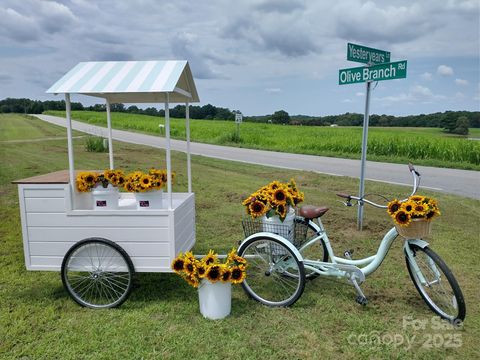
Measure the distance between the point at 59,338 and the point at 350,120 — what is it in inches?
1391

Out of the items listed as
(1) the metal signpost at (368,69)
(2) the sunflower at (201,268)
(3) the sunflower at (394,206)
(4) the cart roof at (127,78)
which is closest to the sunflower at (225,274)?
(2) the sunflower at (201,268)

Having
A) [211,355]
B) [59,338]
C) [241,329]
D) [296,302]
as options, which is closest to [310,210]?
[296,302]

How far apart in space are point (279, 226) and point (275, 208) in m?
0.19

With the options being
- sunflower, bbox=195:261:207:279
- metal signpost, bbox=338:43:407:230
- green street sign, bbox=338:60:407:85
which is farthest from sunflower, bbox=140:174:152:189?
green street sign, bbox=338:60:407:85

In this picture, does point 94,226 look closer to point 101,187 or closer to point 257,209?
point 101,187

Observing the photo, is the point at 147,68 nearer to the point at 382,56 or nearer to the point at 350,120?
the point at 382,56

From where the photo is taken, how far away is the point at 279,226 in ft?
12.8

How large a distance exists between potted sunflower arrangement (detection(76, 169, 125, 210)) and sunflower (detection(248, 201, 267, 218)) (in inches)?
52.6

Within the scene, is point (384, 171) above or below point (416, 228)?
below

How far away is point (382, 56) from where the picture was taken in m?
6.02

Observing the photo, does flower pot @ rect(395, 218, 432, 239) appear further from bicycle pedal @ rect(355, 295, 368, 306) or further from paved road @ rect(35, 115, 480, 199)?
paved road @ rect(35, 115, 480, 199)

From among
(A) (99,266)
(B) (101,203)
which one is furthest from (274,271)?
(B) (101,203)

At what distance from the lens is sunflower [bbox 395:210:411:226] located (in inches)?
131

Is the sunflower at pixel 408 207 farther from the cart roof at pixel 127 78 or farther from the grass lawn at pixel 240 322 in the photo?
the cart roof at pixel 127 78
